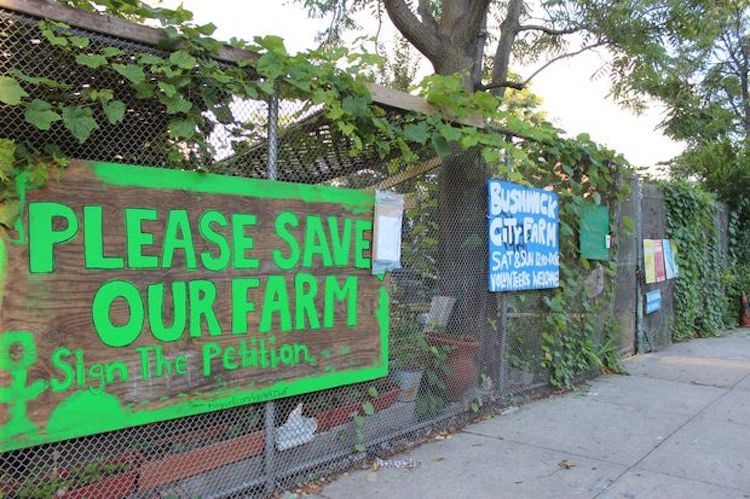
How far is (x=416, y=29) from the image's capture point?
6.59 meters

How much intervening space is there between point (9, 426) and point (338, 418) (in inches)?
80.4

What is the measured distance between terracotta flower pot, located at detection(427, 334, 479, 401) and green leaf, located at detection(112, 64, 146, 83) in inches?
117

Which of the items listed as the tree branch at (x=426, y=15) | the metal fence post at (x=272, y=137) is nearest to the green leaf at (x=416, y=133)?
the metal fence post at (x=272, y=137)

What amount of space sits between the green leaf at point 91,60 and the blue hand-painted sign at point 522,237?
10.9 feet

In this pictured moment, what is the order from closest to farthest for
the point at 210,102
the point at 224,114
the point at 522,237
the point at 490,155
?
the point at 210,102
the point at 224,114
the point at 490,155
the point at 522,237

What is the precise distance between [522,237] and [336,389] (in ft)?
8.00

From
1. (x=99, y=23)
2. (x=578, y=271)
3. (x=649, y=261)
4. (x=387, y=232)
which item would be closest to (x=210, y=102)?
(x=99, y=23)

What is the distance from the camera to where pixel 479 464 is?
4395mm

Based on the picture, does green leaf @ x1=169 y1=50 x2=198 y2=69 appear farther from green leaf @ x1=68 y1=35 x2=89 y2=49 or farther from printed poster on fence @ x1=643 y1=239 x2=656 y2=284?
printed poster on fence @ x1=643 y1=239 x2=656 y2=284

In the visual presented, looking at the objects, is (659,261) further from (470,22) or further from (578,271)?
(470,22)

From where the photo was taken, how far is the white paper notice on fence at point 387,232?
4305 millimetres

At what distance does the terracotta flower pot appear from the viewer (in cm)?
514

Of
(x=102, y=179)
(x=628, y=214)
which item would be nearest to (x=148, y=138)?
(x=102, y=179)

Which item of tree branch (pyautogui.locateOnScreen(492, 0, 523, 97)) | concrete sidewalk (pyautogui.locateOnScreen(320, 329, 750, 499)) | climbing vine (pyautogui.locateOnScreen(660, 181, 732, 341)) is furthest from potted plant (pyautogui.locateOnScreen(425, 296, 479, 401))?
climbing vine (pyautogui.locateOnScreen(660, 181, 732, 341))
